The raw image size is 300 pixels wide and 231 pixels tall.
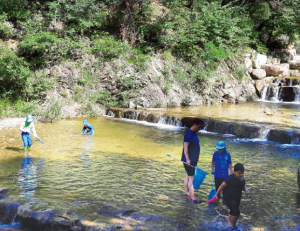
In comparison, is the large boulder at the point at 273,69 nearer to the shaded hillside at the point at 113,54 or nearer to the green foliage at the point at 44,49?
the shaded hillside at the point at 113,54

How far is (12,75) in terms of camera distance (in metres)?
16.5

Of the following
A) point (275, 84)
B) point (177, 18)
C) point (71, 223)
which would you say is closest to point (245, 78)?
point (275, 84)

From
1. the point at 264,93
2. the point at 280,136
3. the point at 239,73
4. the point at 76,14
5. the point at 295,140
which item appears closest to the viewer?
the point at 295,140

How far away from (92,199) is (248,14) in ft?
91.0

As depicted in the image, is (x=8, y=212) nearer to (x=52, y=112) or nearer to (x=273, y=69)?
(x=52, y=112)

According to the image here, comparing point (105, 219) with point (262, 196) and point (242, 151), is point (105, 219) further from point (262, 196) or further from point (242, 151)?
point (242, 151)

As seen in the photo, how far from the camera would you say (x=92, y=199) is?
6824 mm

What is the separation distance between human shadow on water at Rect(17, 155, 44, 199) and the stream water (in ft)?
0.07

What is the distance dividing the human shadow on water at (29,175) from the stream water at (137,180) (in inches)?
0.9

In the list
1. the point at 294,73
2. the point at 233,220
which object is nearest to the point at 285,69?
the point at 294,73

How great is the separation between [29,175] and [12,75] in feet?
32.1

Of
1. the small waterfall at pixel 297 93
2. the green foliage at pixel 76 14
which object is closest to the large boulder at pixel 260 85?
the small waterfall at pixel 297 93

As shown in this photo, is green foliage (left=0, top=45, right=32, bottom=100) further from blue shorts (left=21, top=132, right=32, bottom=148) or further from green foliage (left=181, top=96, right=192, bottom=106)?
green foliage (left=181, top=96, right=192, bottom=106)

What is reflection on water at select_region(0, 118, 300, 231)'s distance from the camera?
6.10m
